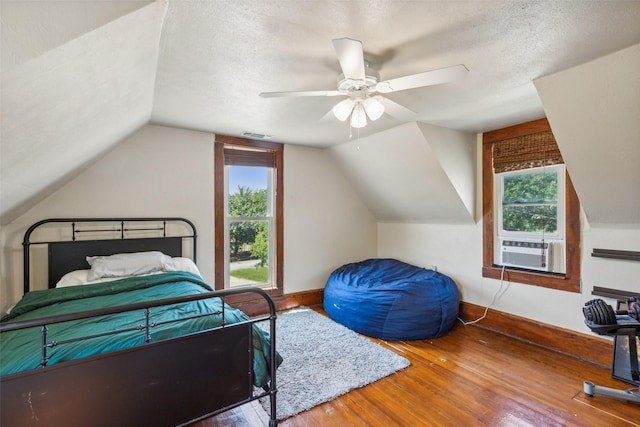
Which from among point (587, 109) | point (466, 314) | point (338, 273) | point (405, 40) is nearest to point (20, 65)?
point (405, 40)

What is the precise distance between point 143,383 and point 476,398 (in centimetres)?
215

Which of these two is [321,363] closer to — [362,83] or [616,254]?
[362,83]

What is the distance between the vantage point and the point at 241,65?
1.86m

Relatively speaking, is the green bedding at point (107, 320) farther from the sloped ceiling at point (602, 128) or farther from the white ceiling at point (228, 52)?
the sloped ceiling at point (602, 128)

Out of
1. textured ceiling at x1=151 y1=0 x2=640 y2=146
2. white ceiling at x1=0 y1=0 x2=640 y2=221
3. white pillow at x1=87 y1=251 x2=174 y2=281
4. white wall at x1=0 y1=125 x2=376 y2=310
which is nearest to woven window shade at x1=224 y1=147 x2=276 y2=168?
white wall at x1=0 y1=125 x2=376 y2=310

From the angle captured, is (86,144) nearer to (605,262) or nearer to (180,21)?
(180,21)

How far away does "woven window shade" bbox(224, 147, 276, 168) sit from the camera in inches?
147

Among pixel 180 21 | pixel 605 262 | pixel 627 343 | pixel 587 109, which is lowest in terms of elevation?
pixel 627 343

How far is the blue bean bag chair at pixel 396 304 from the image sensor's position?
3090mm

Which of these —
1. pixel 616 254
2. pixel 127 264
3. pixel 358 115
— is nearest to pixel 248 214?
pixel 127 264

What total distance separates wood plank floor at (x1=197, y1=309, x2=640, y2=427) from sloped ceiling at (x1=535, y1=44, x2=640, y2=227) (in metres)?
1.41

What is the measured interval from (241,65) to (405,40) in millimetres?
991

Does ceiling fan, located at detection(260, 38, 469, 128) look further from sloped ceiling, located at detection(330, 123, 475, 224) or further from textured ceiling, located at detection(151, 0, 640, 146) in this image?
sloped ceiling, located at detection(330, 123, 475, 224)

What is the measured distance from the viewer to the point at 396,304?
3105 millimetres
